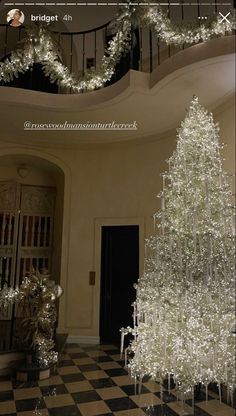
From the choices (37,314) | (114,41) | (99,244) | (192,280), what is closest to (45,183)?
(99,244)

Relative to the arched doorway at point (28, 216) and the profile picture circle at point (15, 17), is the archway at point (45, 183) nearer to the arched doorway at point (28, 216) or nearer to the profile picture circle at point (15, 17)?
the arched doorway at point (28, 216)

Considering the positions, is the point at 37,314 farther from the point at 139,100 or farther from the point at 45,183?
the point at 45,183

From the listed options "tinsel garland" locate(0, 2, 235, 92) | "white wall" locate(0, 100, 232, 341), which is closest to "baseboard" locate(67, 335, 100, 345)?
"white wall" locate(0, 100, 232, 341)

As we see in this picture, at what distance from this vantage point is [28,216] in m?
7.41

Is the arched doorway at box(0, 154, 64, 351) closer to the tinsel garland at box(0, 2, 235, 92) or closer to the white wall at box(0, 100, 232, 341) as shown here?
the white wall at box(0, 100, 232, 341)

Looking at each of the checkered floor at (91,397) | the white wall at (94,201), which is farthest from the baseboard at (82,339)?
the checkered floor at (91,397)

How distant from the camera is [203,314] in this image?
3428 millimetres

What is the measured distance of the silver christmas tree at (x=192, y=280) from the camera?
11.0ft

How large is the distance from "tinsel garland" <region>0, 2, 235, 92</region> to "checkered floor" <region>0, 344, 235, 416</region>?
4188 mm

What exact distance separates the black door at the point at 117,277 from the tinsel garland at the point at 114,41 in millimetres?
2898

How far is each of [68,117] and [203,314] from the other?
150 inches

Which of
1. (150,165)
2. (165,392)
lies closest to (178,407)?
(165,392)

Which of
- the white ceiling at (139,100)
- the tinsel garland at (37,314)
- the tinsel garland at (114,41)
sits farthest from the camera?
the tinsel garland at (37,314)

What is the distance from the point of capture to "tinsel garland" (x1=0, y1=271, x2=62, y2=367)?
430 centimetres
